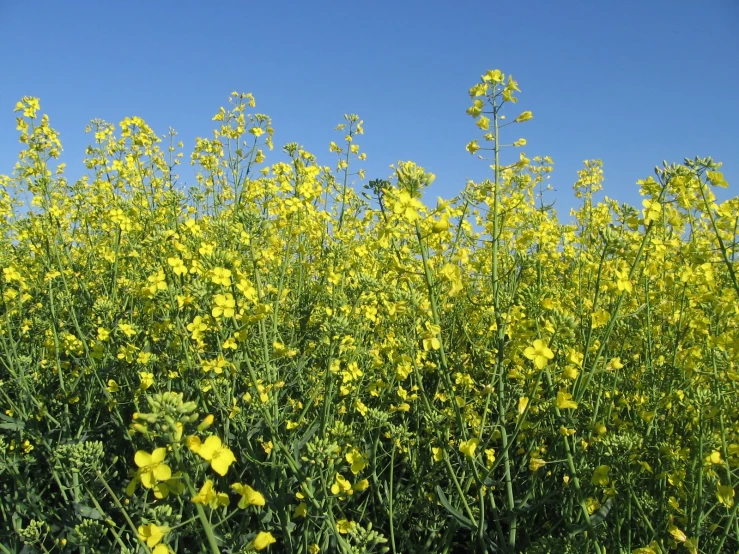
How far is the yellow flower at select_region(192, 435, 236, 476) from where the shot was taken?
1.36 m

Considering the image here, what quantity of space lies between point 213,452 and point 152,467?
0.56ft

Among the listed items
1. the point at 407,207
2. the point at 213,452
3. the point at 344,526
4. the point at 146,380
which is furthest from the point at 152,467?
the point at 146,380

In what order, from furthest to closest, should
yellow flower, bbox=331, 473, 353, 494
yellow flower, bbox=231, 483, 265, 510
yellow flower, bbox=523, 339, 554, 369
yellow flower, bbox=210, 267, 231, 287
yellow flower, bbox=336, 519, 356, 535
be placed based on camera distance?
yellow flower, bbox=210, 267, 231, 287 → yellow flower, bbox=331, 473, 353, 494 → yellow flower, bbox=336, 519, 356, 535 → yellow flower, bbox=523, 339, 554, 369 → yellow flower, bbox=231, 483, 265, 510

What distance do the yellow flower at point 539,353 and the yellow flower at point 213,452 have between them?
1.28m

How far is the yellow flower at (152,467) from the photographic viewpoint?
53.9 inches

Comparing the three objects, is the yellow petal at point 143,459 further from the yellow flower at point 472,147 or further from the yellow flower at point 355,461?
the yellow flower at point 472,147

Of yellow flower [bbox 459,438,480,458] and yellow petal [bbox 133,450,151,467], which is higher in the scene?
yellow petal [bbox 133,450,151,467]

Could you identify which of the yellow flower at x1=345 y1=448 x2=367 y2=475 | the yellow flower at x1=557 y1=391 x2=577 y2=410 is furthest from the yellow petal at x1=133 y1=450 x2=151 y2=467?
the yellow flower at x1=557 y1=391 x2=577 y2=410

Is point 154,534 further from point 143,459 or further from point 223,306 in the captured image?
point 223,306

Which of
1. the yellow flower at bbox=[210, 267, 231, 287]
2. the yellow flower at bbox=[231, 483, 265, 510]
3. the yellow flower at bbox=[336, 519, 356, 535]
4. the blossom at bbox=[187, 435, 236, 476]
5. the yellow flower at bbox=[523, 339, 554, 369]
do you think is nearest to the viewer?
the blossom at bbox=[187, 435, 236, 476]

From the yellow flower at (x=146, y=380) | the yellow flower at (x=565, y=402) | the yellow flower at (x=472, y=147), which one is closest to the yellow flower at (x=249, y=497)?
the yellow flower at (x=565, y=402)

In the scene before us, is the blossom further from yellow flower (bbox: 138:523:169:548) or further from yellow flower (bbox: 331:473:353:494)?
yellow flower (bbox: 331:473:353:494)

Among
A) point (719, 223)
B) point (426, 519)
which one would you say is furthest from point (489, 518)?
point (719, 223)

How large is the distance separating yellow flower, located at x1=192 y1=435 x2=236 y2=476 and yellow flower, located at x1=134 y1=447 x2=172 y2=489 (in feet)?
0.29
